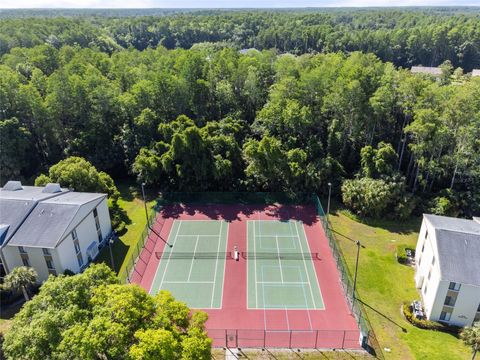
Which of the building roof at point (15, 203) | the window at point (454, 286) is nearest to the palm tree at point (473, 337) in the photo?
the window at point (454, 286)

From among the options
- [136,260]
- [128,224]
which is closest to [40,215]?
[136,260]

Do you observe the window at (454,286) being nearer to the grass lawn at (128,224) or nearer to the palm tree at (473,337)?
the palm tree at (473,337)

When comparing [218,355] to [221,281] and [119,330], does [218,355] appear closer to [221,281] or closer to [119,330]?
[221,281]

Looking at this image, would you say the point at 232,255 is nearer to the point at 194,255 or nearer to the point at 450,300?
the point at 194,255

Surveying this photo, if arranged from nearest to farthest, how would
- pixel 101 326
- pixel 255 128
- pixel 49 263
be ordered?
pixel 101 326 → pixel 49 263 → pixel 255 128

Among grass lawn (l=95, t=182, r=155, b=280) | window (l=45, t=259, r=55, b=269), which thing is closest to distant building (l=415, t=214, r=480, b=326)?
grass lawn (l=95, t=182, r=155, b=280)

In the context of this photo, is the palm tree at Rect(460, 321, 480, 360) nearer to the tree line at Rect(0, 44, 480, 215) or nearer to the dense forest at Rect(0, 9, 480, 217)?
the dense forest at Rect(0, 9, 480, 217)

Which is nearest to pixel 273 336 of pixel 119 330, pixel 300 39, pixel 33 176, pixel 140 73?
pixel 119 330
